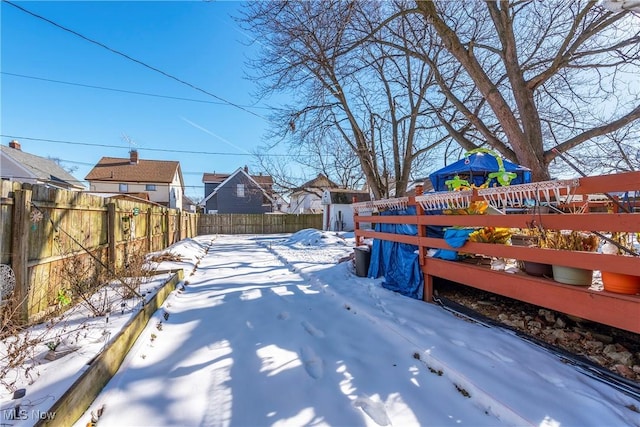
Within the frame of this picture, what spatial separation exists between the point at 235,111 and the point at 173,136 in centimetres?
1057

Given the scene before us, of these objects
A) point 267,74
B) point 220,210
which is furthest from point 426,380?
point 220,210

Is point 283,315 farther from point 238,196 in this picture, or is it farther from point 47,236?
point 238,196

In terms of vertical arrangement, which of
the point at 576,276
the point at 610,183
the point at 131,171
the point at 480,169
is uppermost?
the point at 131,171

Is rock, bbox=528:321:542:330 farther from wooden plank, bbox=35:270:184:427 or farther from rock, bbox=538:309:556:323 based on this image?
wooden plank, bbox=35:270:184:427

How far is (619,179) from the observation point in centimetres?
199

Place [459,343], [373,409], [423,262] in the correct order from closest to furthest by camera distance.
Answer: [373,409] → [459,343] → [423,262]

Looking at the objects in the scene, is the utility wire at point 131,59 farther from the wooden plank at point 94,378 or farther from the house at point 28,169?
the house at point 28,169

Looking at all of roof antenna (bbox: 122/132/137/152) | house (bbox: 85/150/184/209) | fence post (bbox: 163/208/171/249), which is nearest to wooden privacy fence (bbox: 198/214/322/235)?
house (bbox: 85/150/184/209)

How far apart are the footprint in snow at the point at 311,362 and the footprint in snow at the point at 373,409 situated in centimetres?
39

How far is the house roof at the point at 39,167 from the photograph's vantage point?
655 inches

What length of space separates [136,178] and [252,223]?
37.2 ft

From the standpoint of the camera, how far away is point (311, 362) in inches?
93.4

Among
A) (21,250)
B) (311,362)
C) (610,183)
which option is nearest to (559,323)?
(610,183)

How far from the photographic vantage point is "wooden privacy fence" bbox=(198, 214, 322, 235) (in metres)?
21.0
